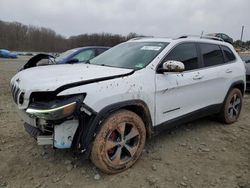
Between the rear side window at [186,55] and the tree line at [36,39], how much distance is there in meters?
53.0

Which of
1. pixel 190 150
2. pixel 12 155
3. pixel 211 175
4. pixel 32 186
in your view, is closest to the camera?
pixel 32 186

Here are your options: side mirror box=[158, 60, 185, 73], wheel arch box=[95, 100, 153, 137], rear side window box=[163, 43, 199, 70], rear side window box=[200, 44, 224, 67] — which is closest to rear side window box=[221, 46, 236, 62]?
rear side window box=[200, 44, 224, 67]

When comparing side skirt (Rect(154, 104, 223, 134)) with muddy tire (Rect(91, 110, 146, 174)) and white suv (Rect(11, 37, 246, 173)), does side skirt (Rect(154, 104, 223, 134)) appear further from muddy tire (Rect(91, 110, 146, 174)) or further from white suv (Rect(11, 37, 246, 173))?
muddy tire (Rect(91, 110, 146, 174))

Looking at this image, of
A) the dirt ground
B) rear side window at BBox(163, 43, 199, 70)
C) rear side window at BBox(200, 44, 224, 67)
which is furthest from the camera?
rear side window at BBox(200, 44, 224, 67)

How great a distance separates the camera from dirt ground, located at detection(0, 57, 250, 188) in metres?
2.97

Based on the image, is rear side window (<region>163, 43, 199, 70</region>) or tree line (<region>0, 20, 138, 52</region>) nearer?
rear side window (<region>163, 43, 199, 70</region>)

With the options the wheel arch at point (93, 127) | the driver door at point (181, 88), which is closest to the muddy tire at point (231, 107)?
the driver door at point (181, 88)

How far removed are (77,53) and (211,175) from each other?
6.22 m

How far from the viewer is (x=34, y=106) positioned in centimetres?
268

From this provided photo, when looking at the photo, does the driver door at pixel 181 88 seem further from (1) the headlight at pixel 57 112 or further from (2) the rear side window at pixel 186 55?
(1) the headlight at pixel 57 112

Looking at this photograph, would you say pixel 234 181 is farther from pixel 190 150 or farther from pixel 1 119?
pixel 1 119

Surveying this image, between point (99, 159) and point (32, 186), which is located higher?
point (99, 159)

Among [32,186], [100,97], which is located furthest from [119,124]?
[32,186]

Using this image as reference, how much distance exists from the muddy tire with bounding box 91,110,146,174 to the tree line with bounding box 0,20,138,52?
177 ft
